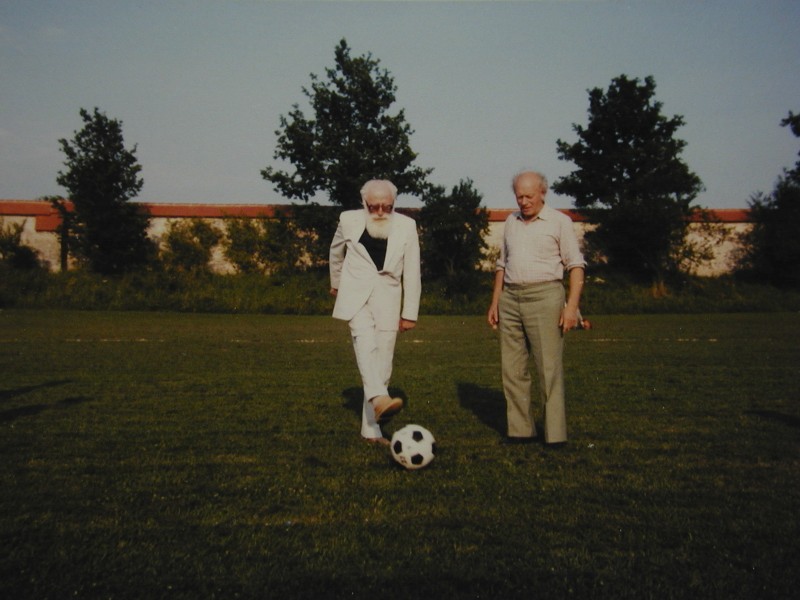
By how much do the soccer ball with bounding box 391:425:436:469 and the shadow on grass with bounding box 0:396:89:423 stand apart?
12.8ft

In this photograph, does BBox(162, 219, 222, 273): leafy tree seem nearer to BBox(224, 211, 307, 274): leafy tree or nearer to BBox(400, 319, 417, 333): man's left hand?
BBox(224, 211, 307, 274): leafy tree

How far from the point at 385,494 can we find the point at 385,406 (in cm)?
99

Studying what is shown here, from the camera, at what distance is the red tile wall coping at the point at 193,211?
40469mm

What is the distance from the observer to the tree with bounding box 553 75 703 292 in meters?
37.0

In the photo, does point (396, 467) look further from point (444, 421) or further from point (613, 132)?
point (613, 132)

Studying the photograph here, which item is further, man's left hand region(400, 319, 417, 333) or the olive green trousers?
man's left hand region(400, 319, 417, 333)

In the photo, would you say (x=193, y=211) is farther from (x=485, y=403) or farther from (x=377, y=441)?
(x=377, y=441)

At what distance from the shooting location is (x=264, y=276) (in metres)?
35.8

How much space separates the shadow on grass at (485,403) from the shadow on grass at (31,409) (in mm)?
4143

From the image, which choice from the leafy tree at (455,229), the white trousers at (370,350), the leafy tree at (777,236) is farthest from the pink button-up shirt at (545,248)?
the leafy tree at (777,236)

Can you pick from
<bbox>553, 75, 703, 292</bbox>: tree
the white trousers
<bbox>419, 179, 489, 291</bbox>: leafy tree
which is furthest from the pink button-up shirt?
<bbox>553, 75, 703, 292</bbox>: tree

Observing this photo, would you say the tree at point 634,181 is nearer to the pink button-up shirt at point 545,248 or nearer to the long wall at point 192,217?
the long wall at point 192,217

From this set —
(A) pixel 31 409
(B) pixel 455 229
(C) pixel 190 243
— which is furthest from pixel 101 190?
(A) pixel 31 409

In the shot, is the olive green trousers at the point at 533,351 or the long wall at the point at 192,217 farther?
the long wall at the point at 192,217
